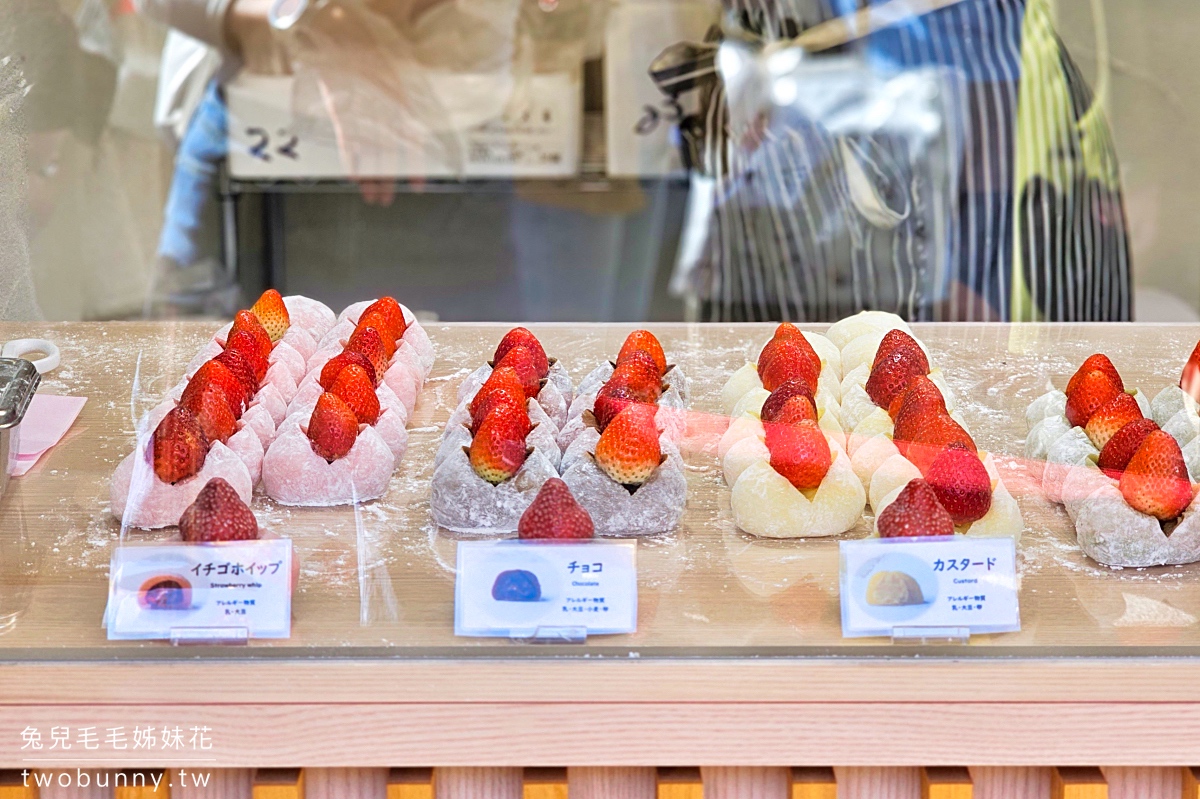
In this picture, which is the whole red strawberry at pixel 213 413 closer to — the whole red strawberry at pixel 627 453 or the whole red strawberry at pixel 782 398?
the whole red strawberry at pixel 627 453

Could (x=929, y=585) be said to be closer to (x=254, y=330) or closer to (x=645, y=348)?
(x=645, y=348)

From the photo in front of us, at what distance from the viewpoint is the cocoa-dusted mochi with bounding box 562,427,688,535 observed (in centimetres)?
95

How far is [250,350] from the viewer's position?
1.20m

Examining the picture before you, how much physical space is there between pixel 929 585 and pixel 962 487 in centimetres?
15

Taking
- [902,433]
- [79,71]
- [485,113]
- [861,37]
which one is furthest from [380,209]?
[902,433]

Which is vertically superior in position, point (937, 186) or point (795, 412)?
Answer: point (937, 186)

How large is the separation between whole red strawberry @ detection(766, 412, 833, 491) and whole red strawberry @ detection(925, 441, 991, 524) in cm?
9

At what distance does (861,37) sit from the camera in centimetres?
217

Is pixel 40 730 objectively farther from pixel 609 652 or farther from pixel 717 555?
pixel 717 555

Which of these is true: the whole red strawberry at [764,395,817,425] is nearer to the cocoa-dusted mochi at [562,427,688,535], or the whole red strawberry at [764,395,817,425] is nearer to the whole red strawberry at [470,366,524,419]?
the cocoa-dusted mochi at [562,427,688,535]

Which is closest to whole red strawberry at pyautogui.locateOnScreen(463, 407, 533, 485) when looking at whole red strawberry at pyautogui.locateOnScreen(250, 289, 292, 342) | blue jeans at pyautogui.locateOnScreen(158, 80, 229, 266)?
whole red strawberry at pyautogui.locateOnScreen(250, 289, 292, 342)

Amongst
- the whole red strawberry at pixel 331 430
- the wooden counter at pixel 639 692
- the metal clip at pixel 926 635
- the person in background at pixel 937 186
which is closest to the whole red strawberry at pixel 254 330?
the whole red strawberry at pixel 331 430

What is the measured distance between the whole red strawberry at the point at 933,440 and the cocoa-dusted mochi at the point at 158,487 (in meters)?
0.55

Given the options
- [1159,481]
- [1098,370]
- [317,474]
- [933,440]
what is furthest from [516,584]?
[1098,370]
